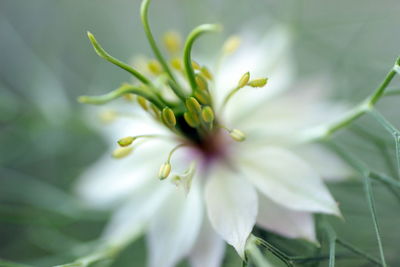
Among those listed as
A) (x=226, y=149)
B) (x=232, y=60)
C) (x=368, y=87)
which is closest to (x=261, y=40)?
(x=232, y=60)

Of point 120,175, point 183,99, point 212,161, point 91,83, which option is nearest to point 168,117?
point 183,99

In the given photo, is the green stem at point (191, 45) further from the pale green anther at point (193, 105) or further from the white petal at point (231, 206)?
the white petal at point (231, 206)

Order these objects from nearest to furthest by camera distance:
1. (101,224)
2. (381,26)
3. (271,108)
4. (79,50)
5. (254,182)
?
(254,182)
(271,108)
(101,224)
(381,26)
(79,50)

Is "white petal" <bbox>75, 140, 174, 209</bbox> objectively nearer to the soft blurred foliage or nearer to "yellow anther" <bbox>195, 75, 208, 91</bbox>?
the soft blurred foliage

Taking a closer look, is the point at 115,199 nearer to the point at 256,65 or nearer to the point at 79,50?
the point at 256,65

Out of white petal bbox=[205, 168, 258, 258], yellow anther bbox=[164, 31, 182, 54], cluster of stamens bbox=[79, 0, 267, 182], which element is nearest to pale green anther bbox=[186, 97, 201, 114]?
cluster of stamens bbox=[79, 0, 267, 182]

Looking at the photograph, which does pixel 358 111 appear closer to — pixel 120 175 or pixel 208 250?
pixel 208 250

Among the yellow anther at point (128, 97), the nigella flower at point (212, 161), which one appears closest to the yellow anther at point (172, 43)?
the nigella flower at point (212, 161)
